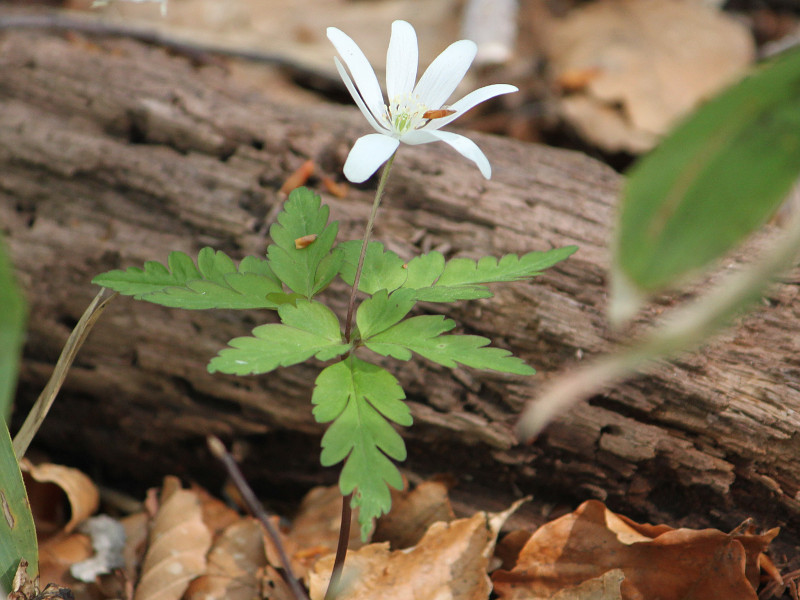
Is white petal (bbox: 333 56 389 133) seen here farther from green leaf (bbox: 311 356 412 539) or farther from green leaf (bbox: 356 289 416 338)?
green leaf (bbox: 311 356 412 539)

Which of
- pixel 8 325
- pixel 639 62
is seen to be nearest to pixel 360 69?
pixel 8 325

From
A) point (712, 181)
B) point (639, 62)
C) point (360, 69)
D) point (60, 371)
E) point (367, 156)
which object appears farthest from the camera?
point (639, 62)

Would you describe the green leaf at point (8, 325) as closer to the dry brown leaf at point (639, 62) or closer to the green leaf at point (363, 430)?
the green leaf at point (363, 430)

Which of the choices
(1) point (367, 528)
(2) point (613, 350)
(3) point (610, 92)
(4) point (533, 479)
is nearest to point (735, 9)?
(3) point (610, 92)

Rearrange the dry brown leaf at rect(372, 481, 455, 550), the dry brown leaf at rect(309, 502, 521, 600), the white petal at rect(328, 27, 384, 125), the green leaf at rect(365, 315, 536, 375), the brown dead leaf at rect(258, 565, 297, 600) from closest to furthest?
the green leaf at rect(365, 315, 536, 375) < the white petal at rect(328, 27, 384, 125) < the dry brown leaf at rect(309, 502, 521, 600) < the brown dead leaf at rect(258, 565, 297, 600) < the dry brown leaf at rect(372, 481, 455, 550)

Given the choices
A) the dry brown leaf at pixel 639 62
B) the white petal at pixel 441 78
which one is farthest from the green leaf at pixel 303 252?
the dry brown leaf at pixel 639 62

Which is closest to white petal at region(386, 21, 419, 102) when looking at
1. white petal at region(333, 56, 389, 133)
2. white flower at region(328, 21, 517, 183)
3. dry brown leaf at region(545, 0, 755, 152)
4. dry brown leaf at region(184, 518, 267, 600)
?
white flower at region(328, 21, 517, 183)

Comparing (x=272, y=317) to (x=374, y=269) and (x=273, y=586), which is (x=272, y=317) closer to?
(x=374, y=269)
